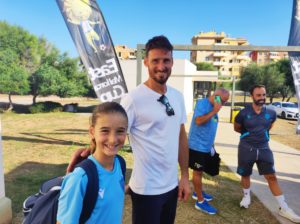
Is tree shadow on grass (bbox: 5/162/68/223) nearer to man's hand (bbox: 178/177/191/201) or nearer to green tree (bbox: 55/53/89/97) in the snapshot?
man's hand (bbox: 178/177/191/201)

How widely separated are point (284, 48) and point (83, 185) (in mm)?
5769

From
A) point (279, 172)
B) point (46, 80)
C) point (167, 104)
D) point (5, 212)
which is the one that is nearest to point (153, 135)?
point (167, 104)

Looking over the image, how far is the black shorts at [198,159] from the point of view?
3729 millimetres

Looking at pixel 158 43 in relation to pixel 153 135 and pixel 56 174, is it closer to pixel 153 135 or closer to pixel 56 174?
pixel 153 135

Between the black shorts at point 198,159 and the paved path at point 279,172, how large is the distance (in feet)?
4.19

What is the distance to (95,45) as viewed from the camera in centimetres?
605

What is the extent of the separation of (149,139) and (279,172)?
5087 millimetres

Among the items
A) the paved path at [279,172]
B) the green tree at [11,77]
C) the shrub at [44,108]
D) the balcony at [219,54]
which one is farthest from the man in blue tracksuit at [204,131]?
the balcony at [219,54]

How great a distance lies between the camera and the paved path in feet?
14.3

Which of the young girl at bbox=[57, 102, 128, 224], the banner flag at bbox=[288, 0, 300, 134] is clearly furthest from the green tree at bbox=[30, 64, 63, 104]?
the young girl at bbox=[57, 102, 128, 224]

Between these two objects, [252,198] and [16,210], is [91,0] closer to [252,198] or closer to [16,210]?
[16,210]

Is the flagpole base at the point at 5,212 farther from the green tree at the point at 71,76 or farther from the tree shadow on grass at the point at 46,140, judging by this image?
the green tree at the point at 71,76

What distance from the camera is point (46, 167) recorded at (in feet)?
19.5

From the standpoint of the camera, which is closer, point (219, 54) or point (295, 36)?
point (295, 36)
